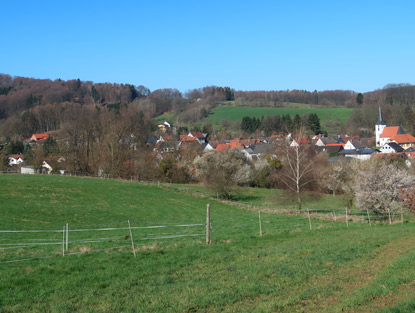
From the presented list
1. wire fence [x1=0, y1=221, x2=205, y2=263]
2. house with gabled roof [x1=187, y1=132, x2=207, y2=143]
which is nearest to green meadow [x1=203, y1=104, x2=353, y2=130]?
house with gabled roof [x1=187, y1=132, x2=207, y2=143]

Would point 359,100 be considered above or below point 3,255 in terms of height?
above

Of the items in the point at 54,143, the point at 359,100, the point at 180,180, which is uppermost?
the point at 359,100

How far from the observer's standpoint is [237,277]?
11.3 m

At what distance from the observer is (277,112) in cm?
17075

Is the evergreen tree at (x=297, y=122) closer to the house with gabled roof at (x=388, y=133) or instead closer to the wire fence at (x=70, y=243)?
the house with gabled roof at (x=388, y=133)

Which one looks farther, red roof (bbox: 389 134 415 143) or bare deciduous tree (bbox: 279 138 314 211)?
red roof (bbox: 389 134 415 143)

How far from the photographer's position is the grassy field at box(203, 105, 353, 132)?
534ft

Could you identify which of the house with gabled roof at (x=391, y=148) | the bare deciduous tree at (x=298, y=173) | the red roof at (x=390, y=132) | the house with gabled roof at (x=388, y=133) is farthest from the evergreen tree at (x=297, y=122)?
the bare deciduous tree at (x=298, y=173)

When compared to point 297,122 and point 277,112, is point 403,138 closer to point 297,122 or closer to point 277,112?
point 297,122

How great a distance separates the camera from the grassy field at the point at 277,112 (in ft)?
534

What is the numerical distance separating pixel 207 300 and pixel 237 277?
7.58 feet

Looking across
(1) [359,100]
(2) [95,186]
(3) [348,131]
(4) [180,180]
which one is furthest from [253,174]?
(1) [359,100]

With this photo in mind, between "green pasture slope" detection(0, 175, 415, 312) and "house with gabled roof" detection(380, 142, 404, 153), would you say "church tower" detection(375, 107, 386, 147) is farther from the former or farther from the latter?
"green pasture slope" detection(0, 175, 415, 312)

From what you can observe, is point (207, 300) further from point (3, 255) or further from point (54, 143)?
point (54, 143)
